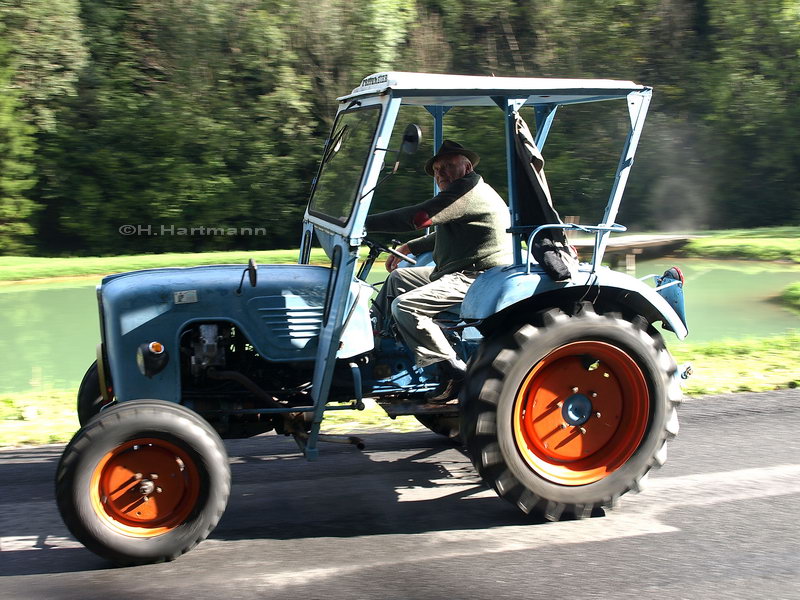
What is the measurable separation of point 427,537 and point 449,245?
1611mm

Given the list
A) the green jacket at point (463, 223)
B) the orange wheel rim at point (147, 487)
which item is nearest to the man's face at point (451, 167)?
the green jacket at point (463, 223)

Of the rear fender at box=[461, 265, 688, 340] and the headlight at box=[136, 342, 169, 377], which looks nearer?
the headlight at box=[136, 342, 169, 377]

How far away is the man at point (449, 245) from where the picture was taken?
4.66 meters

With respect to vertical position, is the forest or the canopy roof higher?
the canopy roof

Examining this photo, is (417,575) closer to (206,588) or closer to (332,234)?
(206,588)

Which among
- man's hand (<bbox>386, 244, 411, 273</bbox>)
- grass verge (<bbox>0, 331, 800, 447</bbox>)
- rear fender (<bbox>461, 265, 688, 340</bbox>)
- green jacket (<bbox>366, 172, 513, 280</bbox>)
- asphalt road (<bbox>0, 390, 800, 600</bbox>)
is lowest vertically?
grass verge (<bbox>0, 331, 800, 447</bbox>)

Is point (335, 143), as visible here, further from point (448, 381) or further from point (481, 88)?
point (448, 381)

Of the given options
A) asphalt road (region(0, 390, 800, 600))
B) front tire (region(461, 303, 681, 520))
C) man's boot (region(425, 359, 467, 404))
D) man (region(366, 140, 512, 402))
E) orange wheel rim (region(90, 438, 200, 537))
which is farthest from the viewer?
man's boot (region(425, 359, 467, 404))

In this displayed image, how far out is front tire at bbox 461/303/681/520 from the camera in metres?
4.35

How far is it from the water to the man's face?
13.4ft

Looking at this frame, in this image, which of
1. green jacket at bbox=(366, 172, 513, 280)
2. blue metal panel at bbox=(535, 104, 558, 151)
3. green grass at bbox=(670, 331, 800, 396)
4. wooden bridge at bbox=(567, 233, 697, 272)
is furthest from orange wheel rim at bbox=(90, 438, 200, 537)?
wooden bridge at bbox=(567, 233, 697, 272)

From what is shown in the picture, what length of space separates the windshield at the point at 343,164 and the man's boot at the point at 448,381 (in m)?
0.95

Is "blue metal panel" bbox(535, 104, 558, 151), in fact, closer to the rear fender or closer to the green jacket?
the green jacket

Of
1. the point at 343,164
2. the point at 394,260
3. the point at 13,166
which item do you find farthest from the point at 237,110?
the point at 343,164
